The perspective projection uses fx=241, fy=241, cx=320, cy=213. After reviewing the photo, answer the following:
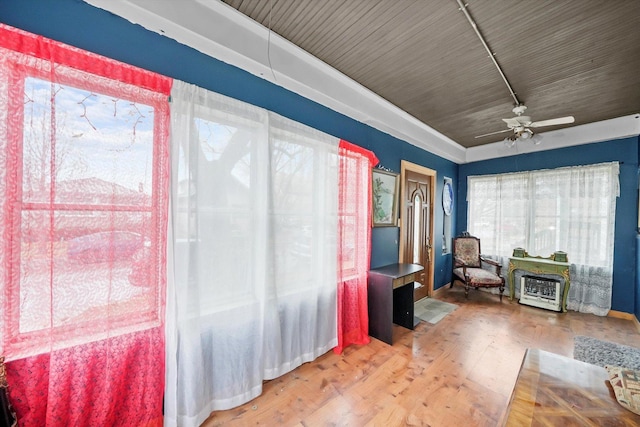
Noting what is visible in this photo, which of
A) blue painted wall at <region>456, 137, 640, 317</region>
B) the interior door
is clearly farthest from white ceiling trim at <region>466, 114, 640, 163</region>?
the interior door

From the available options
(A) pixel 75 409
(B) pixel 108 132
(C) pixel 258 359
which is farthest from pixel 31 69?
(C) pixel 258 359

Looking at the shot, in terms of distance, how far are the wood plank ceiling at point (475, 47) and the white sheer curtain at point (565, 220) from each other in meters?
1.16

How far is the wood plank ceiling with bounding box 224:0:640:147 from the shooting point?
165 centimetres

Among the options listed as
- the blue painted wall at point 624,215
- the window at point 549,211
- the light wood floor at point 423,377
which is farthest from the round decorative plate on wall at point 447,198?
the light wood floor at point 423,377

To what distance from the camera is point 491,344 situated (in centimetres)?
269

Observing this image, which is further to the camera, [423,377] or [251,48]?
[423,377]

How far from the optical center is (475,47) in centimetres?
200

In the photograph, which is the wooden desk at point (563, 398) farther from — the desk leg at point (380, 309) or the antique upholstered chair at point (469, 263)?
the antique upholstered chair at point (469, 263)

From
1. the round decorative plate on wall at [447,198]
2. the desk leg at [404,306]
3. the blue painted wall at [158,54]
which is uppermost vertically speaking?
the blue painted wall at [158,54]

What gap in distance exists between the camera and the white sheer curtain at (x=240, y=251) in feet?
4.91

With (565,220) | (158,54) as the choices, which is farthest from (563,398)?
(565,220)

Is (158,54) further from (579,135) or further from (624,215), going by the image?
(624,215)

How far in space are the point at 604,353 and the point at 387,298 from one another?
2.31 m

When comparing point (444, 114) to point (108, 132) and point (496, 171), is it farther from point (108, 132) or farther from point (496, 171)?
point (108, 132)
